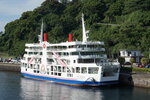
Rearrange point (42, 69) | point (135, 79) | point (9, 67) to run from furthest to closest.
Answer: point (9, 67) < point (42, 69) < point (135, 79)

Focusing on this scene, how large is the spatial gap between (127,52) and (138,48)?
130 inches

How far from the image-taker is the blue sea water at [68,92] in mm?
46750

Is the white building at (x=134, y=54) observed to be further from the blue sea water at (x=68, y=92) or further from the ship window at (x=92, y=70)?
the ship window at (x=92, y=70)

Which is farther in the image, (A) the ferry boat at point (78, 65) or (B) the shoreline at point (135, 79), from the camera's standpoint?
(A) the ferry boat at point (78, 65)

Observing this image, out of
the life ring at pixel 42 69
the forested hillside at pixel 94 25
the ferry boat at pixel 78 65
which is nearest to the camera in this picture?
the ferry boat at pixel 78 65

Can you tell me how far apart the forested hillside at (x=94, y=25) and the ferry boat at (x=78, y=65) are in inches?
1051

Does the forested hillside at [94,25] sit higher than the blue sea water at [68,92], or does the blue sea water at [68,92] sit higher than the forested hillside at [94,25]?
the forested hillside at [94,25]

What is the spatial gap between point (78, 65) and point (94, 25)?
56277 millimetres

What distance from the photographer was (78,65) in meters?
55.5

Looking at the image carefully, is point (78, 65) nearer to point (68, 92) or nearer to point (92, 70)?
point (92, 70)

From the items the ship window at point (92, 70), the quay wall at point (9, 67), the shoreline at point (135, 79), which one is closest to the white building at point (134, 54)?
the shoreline at point (135, 79)

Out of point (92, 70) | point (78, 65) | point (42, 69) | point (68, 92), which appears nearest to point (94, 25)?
point (42, 69)

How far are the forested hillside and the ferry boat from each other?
2670 centimetres

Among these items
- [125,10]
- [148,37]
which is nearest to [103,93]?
[148,37]
